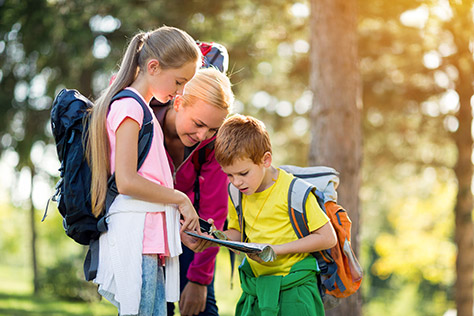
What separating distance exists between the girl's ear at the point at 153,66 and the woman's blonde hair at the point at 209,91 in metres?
0.32

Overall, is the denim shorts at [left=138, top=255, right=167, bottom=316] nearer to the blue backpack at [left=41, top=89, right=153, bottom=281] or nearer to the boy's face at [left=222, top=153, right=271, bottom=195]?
the blue backpack at [left=41, top=89, right=153, bottom=281]

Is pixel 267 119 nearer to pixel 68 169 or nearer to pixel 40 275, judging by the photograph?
pixel 40 275

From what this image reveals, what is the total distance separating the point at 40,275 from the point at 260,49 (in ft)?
26.1

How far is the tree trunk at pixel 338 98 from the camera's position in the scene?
4797mm

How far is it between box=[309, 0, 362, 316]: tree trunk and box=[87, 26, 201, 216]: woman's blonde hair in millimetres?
2500

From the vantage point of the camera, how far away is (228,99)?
9.25 ft

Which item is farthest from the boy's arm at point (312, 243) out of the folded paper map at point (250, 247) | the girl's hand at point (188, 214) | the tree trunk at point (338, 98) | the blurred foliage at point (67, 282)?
the blurred foliage at point (67, 282)

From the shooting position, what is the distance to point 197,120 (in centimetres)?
274

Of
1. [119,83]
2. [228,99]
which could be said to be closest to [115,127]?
[119,83]

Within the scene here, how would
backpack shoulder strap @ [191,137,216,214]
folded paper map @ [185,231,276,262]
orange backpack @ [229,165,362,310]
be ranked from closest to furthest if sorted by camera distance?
folded paper map @ [185,231,276,262]
orange backpack @ [229,165,362,310]
backpack shoulder strap @ [191,137,216,214]

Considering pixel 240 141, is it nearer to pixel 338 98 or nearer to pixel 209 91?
pixel 209 91

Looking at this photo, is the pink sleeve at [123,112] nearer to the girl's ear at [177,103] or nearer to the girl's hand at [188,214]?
the girl's hand at [188,214]

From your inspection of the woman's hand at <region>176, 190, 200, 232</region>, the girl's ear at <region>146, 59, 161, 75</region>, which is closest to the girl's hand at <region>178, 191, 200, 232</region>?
the woman's hand at <region>176, 190, 200, 232</region>

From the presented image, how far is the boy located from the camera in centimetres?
260
